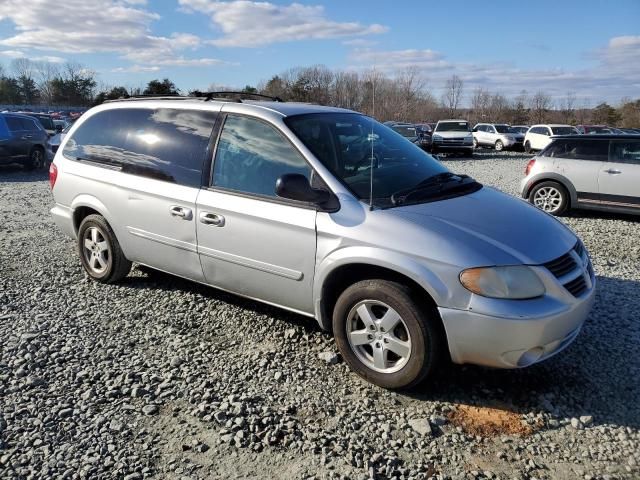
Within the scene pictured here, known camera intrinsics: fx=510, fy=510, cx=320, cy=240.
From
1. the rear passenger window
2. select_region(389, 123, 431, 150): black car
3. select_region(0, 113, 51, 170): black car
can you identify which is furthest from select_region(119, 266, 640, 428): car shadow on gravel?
select_region(389, 123, 431, 150): black car

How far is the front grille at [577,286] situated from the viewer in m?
3.24

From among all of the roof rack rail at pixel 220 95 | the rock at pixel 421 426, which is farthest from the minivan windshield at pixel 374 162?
the rock at pixel 421 426

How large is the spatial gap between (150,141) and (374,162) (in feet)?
6.73

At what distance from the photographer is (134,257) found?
4.84 m

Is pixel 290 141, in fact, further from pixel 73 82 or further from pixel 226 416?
pixel 73 82

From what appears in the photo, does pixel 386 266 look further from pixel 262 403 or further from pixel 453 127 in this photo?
pixel 453 127

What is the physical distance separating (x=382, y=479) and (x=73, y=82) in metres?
72.9

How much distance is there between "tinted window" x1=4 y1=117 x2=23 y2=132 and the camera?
15.3 metres

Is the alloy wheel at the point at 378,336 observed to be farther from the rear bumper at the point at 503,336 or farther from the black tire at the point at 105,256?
the black tire at the point at 105,256

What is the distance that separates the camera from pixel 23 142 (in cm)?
1549

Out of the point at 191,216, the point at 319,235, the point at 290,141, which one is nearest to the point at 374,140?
the point at 290,141

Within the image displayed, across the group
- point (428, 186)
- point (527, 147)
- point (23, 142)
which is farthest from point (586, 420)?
point (527, 147)

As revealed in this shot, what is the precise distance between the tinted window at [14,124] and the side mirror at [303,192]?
15113 millimetres

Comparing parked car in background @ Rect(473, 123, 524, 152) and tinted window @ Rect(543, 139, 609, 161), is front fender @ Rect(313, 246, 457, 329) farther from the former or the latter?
parked car in background @ Rect(473, 123, 524, 152)
